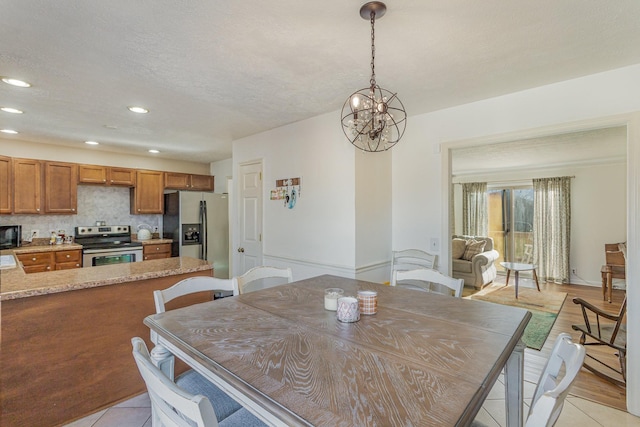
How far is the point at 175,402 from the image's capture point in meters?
0.71

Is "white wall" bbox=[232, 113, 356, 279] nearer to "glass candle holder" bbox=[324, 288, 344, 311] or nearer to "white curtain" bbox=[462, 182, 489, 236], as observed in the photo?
"glass candle holder" bbox=[324, 288, 344, 311]

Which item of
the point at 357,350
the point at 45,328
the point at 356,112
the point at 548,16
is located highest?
the point at 548,16

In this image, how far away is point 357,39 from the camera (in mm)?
1752

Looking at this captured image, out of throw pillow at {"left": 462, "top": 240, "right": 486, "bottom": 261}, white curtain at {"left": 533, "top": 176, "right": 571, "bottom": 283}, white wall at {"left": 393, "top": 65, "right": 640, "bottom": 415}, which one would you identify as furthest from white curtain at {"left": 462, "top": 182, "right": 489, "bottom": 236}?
white wall at {"left": 393, "top": 65, "right": 640, "bottom": 415}

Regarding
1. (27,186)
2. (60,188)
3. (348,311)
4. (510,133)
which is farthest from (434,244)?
(27,186)

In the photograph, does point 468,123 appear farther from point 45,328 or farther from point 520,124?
point 45,328

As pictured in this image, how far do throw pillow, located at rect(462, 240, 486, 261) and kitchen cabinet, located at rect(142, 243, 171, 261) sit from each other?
17.5 feet

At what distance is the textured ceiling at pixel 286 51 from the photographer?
1507 millimetres

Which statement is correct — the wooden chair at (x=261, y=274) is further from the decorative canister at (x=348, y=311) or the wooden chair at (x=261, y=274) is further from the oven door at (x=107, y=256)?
the oven door at (x=107, y=256)

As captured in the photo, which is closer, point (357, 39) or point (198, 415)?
point (198, 415)

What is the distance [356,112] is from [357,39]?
1.56 ft

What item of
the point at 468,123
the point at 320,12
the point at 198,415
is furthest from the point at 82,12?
the point at 468,123

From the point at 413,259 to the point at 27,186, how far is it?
5041 mm

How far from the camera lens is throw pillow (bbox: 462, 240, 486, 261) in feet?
18.7
